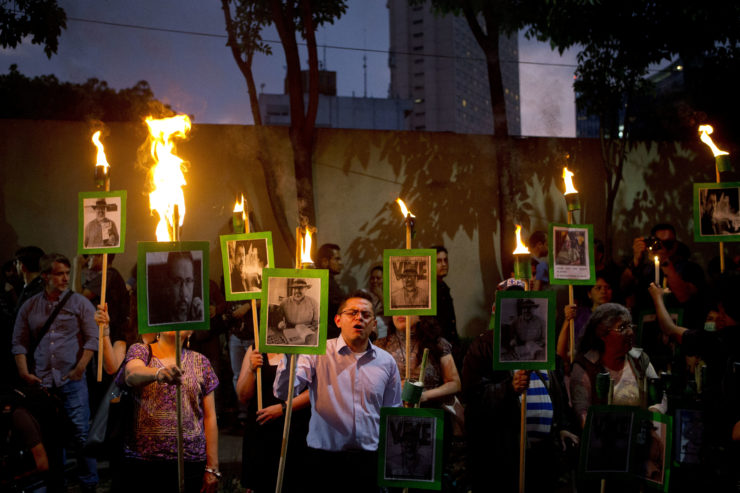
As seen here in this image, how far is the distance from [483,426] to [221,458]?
357 centimetres

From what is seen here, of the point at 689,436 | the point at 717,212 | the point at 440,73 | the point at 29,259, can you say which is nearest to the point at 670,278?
the point at 717,212

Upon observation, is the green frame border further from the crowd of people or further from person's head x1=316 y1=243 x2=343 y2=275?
person's head x1=316 y1=243 x2=343 y2=275

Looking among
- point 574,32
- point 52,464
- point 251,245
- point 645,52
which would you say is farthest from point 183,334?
point 645,52

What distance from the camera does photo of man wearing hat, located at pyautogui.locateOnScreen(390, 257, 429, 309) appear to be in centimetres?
459

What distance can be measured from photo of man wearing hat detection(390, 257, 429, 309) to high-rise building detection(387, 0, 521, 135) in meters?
102

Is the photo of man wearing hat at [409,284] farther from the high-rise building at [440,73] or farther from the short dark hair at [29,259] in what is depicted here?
the high-rise building at [440,73]

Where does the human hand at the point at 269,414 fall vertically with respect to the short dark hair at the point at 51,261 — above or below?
below

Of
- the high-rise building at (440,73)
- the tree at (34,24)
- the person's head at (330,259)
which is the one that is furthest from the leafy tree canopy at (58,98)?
the high-rise building at (440,73)

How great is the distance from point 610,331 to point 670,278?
7.38 feet

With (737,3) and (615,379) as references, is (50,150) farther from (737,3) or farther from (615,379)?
(737,3)

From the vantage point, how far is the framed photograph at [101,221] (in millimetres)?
4898

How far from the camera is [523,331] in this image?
3986mm

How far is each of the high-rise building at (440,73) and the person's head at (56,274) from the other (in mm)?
101197

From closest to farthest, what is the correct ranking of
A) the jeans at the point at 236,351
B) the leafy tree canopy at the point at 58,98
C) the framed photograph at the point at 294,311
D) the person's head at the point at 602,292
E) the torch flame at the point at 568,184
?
the framed photograph at the point at 294,311 → the torch flame at the point at 568,184 → the person's head at the point at 602,292 → the jeans at the point at 236,351 → the leafy tree canopy at the point at 58,98
